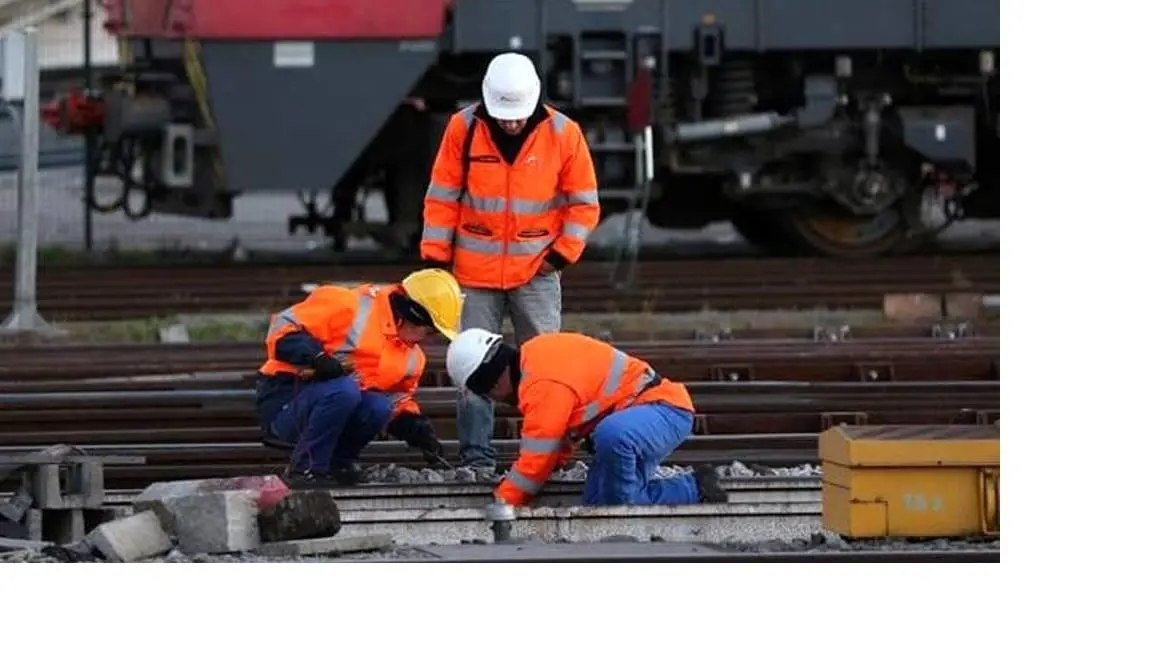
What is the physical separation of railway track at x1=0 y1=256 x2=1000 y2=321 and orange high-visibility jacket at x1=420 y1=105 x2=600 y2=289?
5534 millimetres

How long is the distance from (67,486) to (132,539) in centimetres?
113

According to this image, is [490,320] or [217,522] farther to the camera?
[490,320]

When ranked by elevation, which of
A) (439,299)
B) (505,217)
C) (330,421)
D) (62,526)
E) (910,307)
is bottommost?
(62,526)

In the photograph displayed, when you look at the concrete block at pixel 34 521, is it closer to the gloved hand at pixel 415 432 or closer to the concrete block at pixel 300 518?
the concrete block at pixel 300 518

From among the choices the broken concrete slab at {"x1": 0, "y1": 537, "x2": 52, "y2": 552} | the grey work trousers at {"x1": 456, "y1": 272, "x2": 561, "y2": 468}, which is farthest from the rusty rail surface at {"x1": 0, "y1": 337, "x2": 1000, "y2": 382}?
the broken concrete slab at {"x1": 0, "y1": 537, "x2": 52, "y2": 552}

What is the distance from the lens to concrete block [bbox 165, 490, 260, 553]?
298 inches

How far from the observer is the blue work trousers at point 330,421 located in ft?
29.3

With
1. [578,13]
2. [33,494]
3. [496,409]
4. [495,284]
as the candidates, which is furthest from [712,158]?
[33,494]

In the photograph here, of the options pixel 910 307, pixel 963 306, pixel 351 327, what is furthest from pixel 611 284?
pixel 351 327

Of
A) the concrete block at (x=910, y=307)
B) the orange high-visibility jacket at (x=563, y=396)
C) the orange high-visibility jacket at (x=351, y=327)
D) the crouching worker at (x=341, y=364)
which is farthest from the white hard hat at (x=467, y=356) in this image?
the concrete block at (x=910, y=307)

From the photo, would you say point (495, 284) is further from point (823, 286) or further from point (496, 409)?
A: point (823, 286)

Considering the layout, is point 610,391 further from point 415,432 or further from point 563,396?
point 415,432

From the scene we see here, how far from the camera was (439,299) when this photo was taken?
8875mm

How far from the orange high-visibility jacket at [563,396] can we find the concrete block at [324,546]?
890 millimetres
